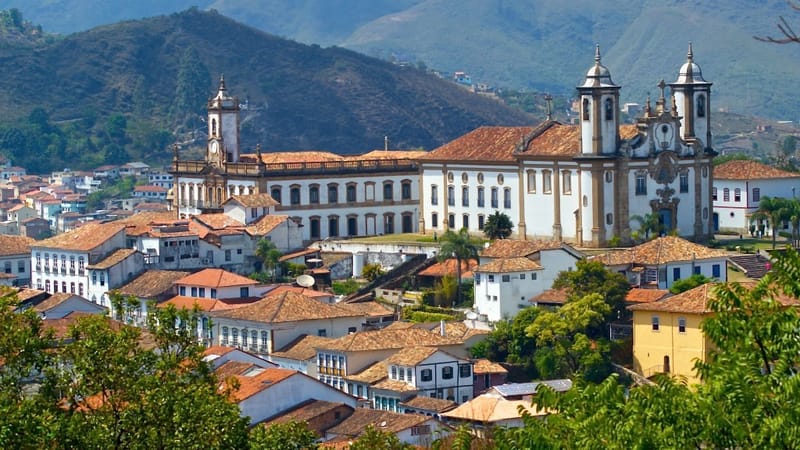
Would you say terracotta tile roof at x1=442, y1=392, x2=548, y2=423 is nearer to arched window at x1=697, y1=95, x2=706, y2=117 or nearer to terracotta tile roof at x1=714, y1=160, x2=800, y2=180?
arched window at x1=697, y1=95, x2=706, y2=117

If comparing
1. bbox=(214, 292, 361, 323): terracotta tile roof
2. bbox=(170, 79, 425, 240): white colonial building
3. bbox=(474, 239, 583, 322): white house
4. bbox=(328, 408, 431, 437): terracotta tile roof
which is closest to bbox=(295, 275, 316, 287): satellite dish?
bbox=(214, 292, 361, 323): terracotta tile roof

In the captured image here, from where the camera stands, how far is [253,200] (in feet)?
269

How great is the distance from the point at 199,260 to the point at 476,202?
11.0 m

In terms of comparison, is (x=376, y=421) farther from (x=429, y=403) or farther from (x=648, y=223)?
(x=648, y=223)

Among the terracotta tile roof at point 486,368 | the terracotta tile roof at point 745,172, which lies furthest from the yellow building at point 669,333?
the terracotta tile roof at point 745,172

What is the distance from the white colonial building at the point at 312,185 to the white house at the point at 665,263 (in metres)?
19.1

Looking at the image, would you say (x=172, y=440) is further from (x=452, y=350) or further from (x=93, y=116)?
(x=93, y=116)

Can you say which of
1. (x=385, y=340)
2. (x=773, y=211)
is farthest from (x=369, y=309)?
(x=773, y=211)

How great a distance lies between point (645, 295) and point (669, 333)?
5.17 meters

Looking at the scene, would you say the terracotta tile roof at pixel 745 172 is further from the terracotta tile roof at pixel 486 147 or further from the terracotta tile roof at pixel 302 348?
the terracotta tile roof at pixel 302 348

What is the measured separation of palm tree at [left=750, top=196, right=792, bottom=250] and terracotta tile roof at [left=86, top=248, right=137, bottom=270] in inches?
927

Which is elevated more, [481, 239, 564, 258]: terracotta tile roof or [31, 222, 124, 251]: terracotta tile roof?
[31, 222, 124, 251]: terracotta tile roof

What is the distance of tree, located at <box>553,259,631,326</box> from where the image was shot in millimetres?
63375

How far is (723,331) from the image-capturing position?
24.0 metres
